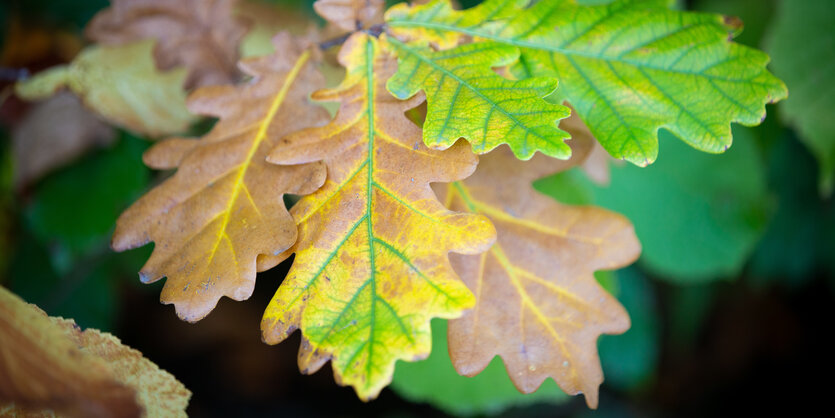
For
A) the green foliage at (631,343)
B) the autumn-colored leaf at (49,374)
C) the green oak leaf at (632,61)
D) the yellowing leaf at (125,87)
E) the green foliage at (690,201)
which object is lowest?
the green foliage at (631,343)

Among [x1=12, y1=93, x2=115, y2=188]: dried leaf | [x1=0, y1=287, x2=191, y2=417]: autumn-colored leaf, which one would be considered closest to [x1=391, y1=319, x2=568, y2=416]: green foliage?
[x1=0, y1=287, x2=191, y2=417]: autumn-colored leaf

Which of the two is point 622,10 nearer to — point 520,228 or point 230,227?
point 520,228

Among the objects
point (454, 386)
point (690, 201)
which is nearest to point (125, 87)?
point (454, 386)

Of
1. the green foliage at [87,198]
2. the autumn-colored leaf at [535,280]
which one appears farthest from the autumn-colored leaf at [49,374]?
the green foliage at [87,198]

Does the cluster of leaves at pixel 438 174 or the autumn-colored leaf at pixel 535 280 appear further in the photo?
the autumn-colored leaf at pixel 535 280

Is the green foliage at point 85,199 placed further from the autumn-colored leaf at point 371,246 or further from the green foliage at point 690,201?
the green foliage at point 690,201

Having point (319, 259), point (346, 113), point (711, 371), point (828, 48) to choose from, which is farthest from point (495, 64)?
point (711, 371)

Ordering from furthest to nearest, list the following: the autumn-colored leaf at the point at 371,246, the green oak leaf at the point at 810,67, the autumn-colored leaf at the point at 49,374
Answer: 1. the green oak leaf at the point at 810,67
2. the autumn-colored leaf at the point at 371,246
3. the autumn-colored leaf at the point at 49,374
